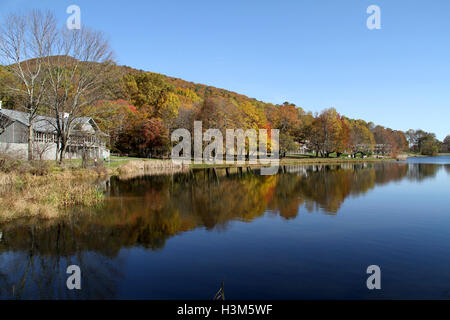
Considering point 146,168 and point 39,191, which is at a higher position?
point 146,168

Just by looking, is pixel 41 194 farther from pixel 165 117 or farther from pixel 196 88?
pixel 196 88

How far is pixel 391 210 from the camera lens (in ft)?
49.8

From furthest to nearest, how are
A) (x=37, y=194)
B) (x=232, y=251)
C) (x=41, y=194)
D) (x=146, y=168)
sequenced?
(x=146, y=168) → (x=41, y=194) → (x=37, y=194) → (x=232, y=251)

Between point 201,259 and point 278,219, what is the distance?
18.3ft

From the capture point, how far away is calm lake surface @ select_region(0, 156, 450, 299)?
21.8ft

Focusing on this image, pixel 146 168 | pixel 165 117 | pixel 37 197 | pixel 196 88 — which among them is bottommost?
pixel 37 197
